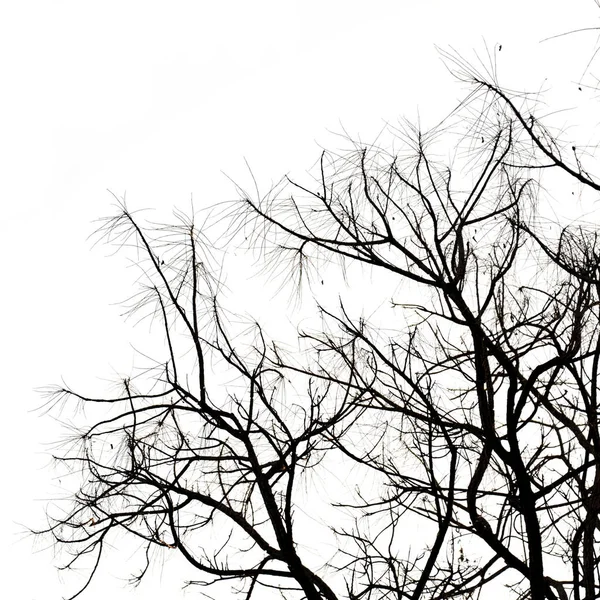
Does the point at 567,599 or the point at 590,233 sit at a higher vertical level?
the point at 590,233

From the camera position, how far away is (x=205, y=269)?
3.16 m

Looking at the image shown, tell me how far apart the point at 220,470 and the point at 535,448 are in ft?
4.06

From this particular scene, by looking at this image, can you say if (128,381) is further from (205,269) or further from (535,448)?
(535,448)

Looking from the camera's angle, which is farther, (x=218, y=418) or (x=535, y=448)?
(x=535, y=448)

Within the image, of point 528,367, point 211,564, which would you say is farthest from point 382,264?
point 211,564

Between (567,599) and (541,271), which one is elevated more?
(541,271)

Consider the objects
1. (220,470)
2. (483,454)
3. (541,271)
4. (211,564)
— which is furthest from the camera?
(541,271)

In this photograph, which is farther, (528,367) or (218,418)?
(528,367)

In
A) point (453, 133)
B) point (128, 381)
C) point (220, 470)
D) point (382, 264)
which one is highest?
point (453, 133)

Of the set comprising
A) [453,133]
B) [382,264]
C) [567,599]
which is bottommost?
[567,599]

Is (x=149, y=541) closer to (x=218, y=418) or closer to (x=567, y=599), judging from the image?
(x=218, y=418)

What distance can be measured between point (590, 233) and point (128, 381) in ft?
5.89

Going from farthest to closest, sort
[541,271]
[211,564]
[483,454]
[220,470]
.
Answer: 1. [541,271]
2. [483,454]
3. [220,470]
4. [211,564]

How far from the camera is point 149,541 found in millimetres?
3010
